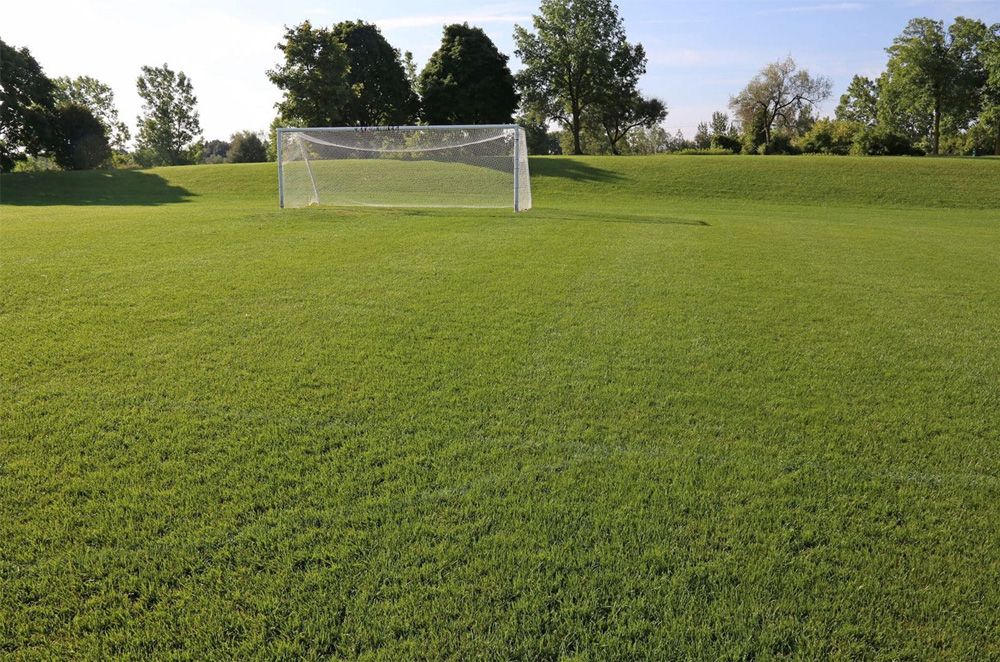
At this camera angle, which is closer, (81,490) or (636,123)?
(81,490)

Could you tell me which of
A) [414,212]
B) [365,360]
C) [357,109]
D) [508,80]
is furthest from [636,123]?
[365,360]

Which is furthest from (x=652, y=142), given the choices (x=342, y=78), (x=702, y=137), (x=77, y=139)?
(x=77, y=139)

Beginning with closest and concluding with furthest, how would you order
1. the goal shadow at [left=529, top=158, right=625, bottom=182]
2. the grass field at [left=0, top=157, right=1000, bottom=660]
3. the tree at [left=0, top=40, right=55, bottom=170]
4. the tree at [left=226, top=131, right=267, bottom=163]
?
the grass field at [left=0, top=157, right=1000, bottom=660] < the goal shadow at [left=529, top=158, right=625, bottom=182] < the tree at [left=0, top=40, right=55, bottom=170] < the tree at [left=226, top=131, right=267, bottom=163]

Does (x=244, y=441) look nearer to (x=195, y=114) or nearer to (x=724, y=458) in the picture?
(x=724, y=458)

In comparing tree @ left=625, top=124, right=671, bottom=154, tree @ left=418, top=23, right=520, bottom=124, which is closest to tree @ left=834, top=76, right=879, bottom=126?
tree @ left=625, top=124, right=671, bottom=154

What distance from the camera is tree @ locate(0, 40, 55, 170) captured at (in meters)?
30.8

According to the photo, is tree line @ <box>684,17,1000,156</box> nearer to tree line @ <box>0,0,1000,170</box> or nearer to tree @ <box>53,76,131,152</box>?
tree line @ <box>0,0,1000,170</box>

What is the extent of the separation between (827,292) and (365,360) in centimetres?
530

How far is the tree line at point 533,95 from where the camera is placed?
32031 mm

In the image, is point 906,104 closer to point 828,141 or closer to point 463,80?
point 828,141

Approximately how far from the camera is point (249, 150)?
53.8 metres

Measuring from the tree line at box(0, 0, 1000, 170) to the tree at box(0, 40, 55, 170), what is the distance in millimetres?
60

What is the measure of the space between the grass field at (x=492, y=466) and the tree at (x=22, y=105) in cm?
3247

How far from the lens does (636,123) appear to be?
172ft
